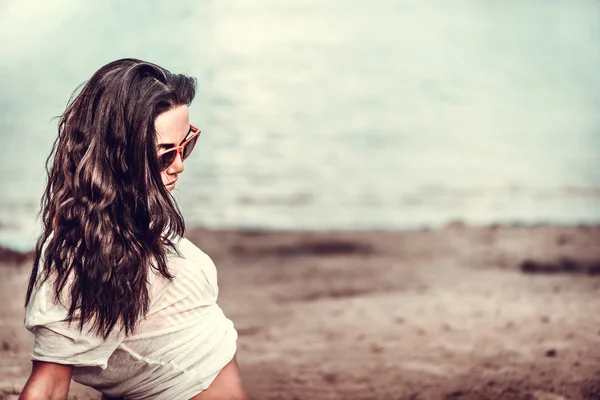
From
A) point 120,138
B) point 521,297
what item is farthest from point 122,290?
point 521,297

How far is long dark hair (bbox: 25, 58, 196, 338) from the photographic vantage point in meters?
1.18

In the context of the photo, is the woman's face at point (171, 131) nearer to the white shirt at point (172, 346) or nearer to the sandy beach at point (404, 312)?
the white shirt at point (172, 346)

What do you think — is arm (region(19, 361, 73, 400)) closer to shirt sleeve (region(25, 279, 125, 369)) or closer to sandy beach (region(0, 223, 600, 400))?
shirt sleeve (region(25, 279, 125, 369))

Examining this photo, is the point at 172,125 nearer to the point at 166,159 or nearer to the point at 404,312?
the point at 166,159

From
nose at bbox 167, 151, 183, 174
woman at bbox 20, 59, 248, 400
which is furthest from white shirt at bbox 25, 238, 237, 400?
nose at bbox 167, 151, 183, 174

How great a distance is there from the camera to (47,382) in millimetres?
1144

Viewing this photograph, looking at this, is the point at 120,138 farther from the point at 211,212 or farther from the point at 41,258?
the point at 211,212

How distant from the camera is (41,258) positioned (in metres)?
1.23

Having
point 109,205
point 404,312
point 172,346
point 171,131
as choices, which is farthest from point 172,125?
point 404,312

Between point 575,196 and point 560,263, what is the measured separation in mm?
2202

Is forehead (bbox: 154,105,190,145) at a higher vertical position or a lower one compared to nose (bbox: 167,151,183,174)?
higher

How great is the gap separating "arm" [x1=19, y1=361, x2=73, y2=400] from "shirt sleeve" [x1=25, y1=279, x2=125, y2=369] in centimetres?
1

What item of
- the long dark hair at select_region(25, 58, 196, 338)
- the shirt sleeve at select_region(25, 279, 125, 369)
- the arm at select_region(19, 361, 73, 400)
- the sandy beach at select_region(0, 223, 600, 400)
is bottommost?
the sandy beach at select_region(0, 223, 600, 400)

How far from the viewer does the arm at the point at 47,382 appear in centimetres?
112
